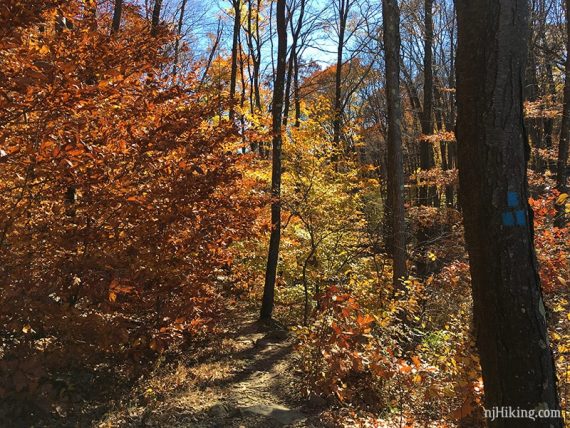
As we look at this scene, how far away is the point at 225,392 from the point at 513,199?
447cm

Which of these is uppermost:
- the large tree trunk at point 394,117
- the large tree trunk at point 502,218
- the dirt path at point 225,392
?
the large tree trunk at point 394,117

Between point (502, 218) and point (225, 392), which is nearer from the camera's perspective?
point (502, 218)

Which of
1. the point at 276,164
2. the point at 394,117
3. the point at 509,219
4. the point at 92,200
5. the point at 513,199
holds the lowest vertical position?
the point at 509,219

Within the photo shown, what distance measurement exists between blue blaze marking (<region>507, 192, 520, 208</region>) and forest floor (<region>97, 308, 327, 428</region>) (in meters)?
3.44

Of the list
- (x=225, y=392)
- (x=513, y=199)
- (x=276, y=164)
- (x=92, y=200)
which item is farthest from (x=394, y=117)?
(x=513, y=199)

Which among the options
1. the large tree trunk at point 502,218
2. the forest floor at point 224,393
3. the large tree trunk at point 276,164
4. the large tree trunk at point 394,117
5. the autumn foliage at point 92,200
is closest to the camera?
the large tree trunk at point 502,218

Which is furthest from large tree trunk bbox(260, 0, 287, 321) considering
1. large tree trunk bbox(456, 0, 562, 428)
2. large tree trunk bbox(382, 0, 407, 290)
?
large tree trunk bbox(456, 0, 562, 428)

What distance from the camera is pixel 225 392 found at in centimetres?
554

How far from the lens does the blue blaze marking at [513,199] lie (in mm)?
2477

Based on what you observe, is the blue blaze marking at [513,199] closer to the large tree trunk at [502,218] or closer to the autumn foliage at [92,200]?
the large tree trunk at [502,218]

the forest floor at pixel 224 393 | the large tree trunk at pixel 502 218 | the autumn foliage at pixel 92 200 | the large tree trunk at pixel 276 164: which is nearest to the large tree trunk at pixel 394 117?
the large tree trunk at pixel 276 164

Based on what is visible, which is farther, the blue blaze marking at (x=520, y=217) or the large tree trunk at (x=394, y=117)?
the large tree trunk at (x=394, y=117)

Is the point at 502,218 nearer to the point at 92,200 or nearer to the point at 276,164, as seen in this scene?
the point at 92,200

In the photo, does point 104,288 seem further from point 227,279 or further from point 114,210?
point 227,279
